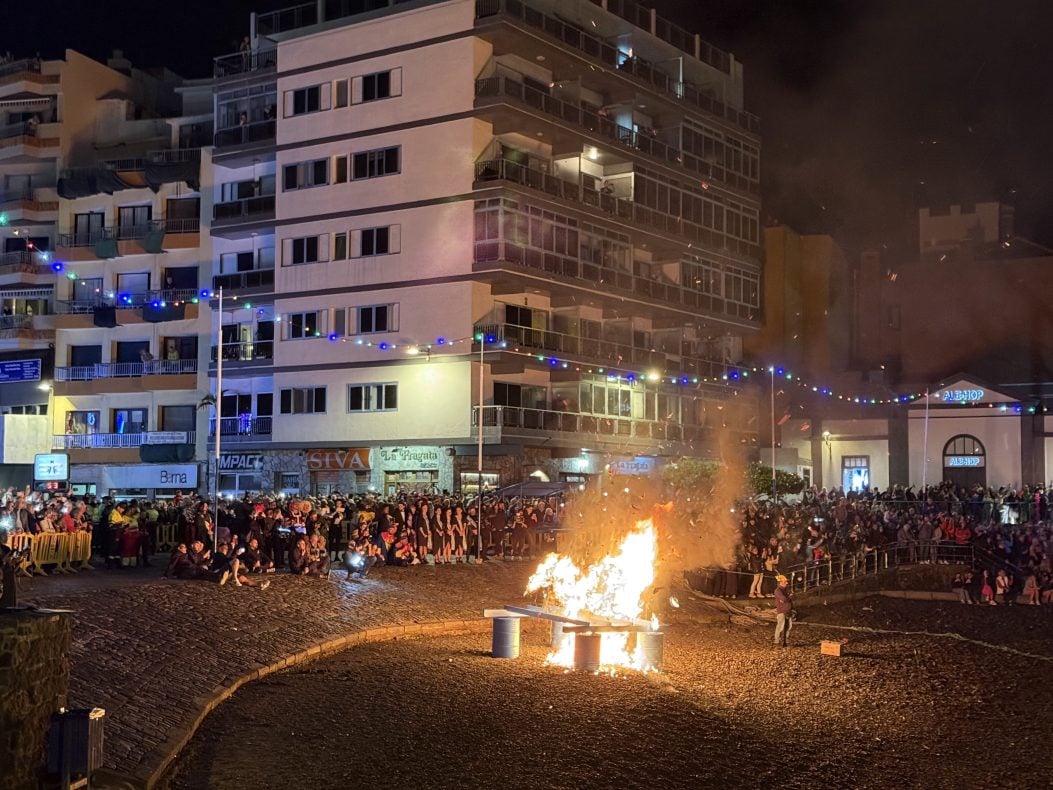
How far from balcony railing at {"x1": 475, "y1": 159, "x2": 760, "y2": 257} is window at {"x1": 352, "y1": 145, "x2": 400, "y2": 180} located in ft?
12.9

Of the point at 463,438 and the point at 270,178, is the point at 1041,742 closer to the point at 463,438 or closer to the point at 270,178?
the point at 463,438

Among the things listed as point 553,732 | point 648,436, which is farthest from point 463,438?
point 553,732

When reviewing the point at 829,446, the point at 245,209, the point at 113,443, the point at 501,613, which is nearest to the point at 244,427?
the point at 113,443

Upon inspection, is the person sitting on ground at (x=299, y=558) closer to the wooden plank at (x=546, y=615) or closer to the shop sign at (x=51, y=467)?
the wooden plank at (x=546, y=615)

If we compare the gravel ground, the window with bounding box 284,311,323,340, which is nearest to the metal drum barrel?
the gravel ground

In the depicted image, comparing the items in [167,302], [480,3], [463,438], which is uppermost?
[480,3]

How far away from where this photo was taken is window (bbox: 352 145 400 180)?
4853cm

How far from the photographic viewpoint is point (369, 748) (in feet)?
50.3

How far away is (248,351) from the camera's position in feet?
173

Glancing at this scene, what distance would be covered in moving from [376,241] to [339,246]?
210 centimetres

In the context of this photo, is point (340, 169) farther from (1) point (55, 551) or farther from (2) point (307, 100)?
(1) point (55, 551)

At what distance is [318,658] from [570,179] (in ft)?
114

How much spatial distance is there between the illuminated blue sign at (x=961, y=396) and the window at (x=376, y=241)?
1179 inches

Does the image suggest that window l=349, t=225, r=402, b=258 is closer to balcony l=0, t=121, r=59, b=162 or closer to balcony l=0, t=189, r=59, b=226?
balcony l=0, t=189, r=59, b=226
